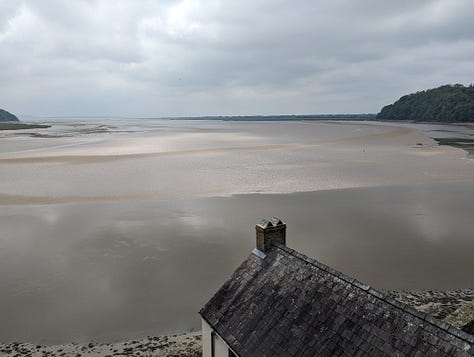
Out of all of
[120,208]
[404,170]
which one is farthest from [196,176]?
[404,170]

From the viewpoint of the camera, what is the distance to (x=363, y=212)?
2303 centimetres

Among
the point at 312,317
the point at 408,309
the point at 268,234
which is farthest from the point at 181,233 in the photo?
the point at 408,309

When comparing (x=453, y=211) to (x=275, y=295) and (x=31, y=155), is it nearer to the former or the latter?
(x=275, y=295)

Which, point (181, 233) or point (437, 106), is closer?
point (181, 233)

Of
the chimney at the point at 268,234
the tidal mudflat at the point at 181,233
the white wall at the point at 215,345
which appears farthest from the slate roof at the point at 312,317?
the tidal mudflat at the point at 181,233

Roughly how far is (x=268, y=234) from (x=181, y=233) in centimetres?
1096

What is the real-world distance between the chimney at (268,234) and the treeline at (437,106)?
135530 millimetres

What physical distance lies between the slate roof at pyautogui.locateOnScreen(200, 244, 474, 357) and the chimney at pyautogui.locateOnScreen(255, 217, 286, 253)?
16cm

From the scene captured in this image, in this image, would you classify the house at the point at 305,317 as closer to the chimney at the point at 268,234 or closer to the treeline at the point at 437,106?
the chimney at the point at 268,234

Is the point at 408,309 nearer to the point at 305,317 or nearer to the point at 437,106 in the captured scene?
the point at 305,317

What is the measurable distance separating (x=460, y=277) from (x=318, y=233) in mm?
6533

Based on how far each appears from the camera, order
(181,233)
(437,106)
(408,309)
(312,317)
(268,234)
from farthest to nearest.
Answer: (437,106), (181,233), (268,234), (312,317), (408,309)

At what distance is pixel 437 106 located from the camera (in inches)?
5689

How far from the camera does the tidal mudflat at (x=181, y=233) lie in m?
13.1
